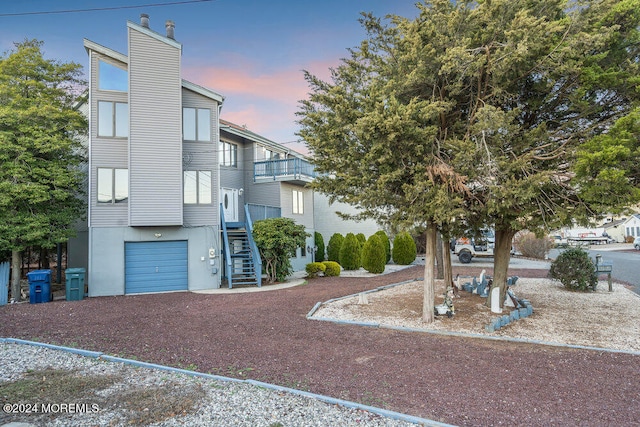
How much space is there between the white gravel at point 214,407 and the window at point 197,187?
370 inches

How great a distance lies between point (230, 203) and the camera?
709 inches

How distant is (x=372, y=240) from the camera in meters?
18.5

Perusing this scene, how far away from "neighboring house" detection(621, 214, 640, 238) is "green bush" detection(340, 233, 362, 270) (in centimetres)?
4453

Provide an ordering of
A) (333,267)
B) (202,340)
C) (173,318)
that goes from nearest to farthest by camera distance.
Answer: (202,340) → (173,318) → (333,267)

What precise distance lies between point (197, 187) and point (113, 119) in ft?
12.3

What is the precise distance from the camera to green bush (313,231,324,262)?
2181cm

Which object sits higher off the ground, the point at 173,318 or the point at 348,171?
the point at 348,171

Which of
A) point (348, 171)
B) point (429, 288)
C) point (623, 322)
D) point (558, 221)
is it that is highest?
point (348, 171)

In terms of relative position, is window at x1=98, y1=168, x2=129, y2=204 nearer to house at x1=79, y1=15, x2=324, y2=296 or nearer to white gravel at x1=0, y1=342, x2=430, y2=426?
house at x1=79, y1=15, x2=324, y2=296

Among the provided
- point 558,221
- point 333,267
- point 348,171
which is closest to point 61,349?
point 348,171

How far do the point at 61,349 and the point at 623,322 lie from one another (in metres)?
11.0

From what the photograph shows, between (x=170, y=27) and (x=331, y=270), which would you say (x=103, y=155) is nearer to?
(x=170, y=27)

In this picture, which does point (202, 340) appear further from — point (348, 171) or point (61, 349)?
point (348, 171)

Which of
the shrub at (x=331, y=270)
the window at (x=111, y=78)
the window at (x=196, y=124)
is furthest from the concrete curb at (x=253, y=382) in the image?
the shrub at (x=331, y=270)
